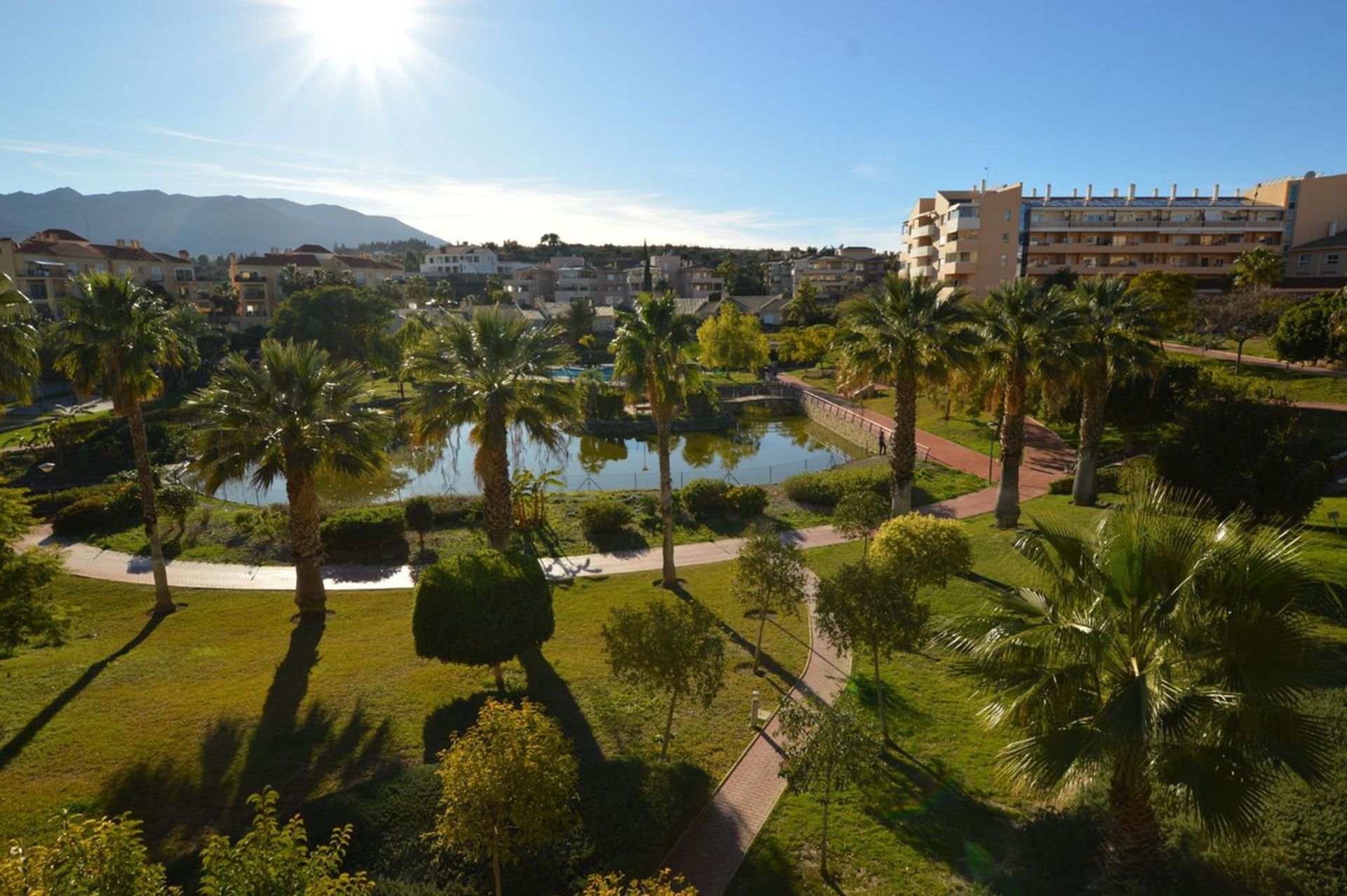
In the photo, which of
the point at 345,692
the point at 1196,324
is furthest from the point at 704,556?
the point at 1196,324

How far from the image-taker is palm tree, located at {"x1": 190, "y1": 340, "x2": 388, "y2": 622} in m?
17.5

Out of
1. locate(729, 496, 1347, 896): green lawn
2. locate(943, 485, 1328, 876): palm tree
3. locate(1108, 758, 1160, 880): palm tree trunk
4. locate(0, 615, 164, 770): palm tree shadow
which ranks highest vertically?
locate(943, 485, 1328, 876): palm tree

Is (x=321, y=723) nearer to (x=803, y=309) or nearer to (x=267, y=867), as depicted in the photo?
(x=267, y=867)

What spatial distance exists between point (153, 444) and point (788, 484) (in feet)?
101

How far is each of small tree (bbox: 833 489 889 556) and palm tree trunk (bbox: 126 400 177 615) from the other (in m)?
17.9

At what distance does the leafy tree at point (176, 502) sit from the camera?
81.9ft

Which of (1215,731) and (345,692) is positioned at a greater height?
(1215,731)

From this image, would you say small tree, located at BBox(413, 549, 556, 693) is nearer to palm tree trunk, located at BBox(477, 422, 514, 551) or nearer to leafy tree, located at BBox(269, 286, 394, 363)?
palm tree trunk, located at BBox(477, 422, 514, 551)

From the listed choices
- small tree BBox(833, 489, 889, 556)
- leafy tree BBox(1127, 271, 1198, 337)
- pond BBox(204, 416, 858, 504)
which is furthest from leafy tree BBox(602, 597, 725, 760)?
leafy tree BBox(1127, 271, 1198, 337)

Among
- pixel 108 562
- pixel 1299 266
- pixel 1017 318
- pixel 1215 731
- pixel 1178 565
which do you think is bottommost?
pixel 108 562

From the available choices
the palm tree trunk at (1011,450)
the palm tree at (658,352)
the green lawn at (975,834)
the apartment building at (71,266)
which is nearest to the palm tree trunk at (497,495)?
the palm tree at (658,352)

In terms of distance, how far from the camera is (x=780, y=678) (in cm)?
1600

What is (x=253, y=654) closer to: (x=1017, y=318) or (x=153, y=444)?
(x=1017, y=318)

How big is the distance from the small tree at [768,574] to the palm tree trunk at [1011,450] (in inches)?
442
